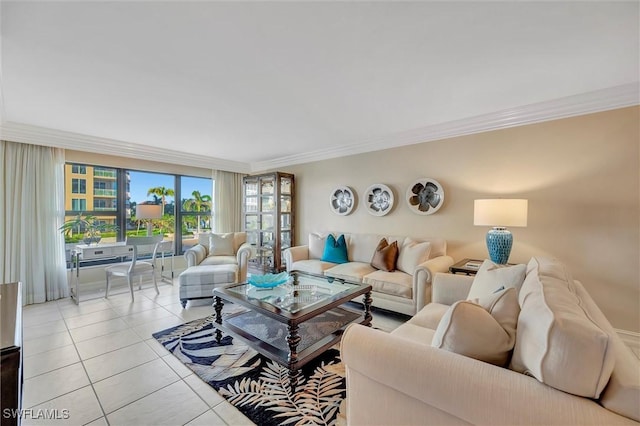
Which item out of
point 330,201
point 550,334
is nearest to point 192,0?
point 550,334

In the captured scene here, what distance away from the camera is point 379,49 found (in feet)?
5.82

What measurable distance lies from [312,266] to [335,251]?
429mm

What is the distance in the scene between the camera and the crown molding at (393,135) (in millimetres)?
2428

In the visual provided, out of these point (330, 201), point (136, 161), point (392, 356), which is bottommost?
point (392, 356)

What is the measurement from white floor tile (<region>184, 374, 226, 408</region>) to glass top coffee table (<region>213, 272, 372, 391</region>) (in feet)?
1.21

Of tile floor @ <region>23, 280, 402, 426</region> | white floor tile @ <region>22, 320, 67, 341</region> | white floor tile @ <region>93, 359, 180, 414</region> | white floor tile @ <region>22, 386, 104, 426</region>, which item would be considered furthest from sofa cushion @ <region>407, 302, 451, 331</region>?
white floor tile @ <region>22, 320, 67, 341</region>

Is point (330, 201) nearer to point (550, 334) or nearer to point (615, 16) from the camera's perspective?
point (615, 16)

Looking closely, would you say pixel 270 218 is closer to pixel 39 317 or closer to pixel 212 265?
pixel 212 265

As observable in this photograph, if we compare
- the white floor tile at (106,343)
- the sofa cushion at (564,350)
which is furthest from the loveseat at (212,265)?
the sofa cushion at (564,350)

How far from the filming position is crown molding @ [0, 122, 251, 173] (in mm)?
3229

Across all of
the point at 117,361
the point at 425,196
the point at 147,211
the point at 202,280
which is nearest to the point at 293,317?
the point at 117,361

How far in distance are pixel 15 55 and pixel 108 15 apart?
0.97 meters

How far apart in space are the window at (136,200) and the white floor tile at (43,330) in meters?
1.56

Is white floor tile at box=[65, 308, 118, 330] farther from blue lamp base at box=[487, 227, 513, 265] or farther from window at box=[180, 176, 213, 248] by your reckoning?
blue lamp base at box=[487, 227, 513, 265]
